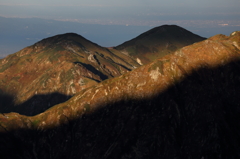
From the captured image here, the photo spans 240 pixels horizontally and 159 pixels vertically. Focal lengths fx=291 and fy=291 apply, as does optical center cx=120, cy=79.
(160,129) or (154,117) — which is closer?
(160,129)

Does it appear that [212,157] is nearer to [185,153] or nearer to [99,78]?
[185,153]

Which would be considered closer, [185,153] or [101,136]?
[185,153]

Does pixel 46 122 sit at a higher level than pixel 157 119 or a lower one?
lower

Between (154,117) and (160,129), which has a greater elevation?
(154,117)

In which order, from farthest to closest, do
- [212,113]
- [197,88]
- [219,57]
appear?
[219,57], [197,88], [212,113]

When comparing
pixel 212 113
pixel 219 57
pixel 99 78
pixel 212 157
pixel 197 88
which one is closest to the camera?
pixel 212 157

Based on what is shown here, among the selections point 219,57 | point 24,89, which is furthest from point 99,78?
point 219,57

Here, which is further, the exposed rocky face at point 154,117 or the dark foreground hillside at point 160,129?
the exposed rocky face at point 154,117

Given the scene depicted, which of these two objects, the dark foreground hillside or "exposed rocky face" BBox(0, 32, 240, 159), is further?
"exposed rocky face" BBox(0, 32, 240, 159)
